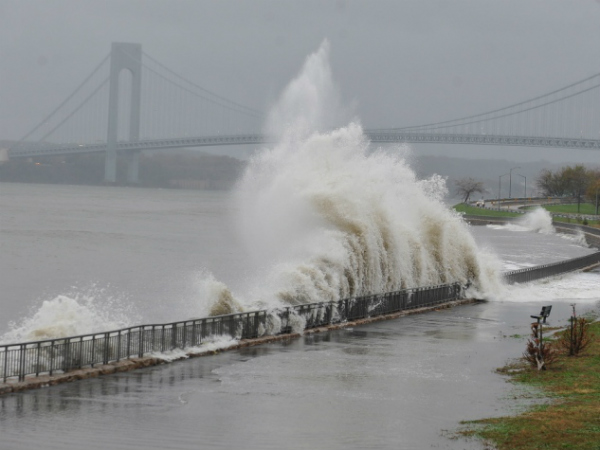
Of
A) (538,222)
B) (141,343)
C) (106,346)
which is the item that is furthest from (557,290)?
(538,222)

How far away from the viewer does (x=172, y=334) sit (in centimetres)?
2020

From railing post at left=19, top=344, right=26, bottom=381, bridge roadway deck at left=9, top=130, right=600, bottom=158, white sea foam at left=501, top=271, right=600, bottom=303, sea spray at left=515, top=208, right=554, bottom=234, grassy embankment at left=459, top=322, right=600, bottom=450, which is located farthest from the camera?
bridge roadway deck at left=9, top=130, right=600, bottom=158

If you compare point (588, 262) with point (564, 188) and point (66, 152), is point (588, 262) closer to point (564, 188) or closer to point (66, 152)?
point (66, 152)

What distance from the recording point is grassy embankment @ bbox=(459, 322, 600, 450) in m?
13.0

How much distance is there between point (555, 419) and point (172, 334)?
8618 millimetres

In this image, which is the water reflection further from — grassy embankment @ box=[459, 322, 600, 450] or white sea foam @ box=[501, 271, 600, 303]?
white sea foam @ box=[501, 271, 600, 303]

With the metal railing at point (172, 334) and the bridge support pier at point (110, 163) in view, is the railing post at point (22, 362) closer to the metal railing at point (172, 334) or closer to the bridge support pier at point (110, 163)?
the metal railing at point (172, 334)

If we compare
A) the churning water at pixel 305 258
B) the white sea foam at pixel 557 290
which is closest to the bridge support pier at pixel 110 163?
the churning water at pixel 305 258

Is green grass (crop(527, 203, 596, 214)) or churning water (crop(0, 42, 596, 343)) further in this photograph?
green grass (crop(527, 203, 596, 214))

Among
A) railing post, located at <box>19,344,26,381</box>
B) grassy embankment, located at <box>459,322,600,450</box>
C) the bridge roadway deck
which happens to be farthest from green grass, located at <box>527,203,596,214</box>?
railing post, located at <box>19,344,26,381</box>

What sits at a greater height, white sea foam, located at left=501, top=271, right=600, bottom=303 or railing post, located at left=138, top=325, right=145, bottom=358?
white sea foam, located at left=501, top=271, right=600, bottom=303

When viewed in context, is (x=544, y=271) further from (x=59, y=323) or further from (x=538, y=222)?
(x=538, y=222)

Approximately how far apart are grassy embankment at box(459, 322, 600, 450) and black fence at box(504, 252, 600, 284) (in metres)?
22.5

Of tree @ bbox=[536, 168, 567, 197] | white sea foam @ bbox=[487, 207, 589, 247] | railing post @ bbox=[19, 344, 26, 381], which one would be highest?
tree @ bbox=[536, 168, 567, 197]
